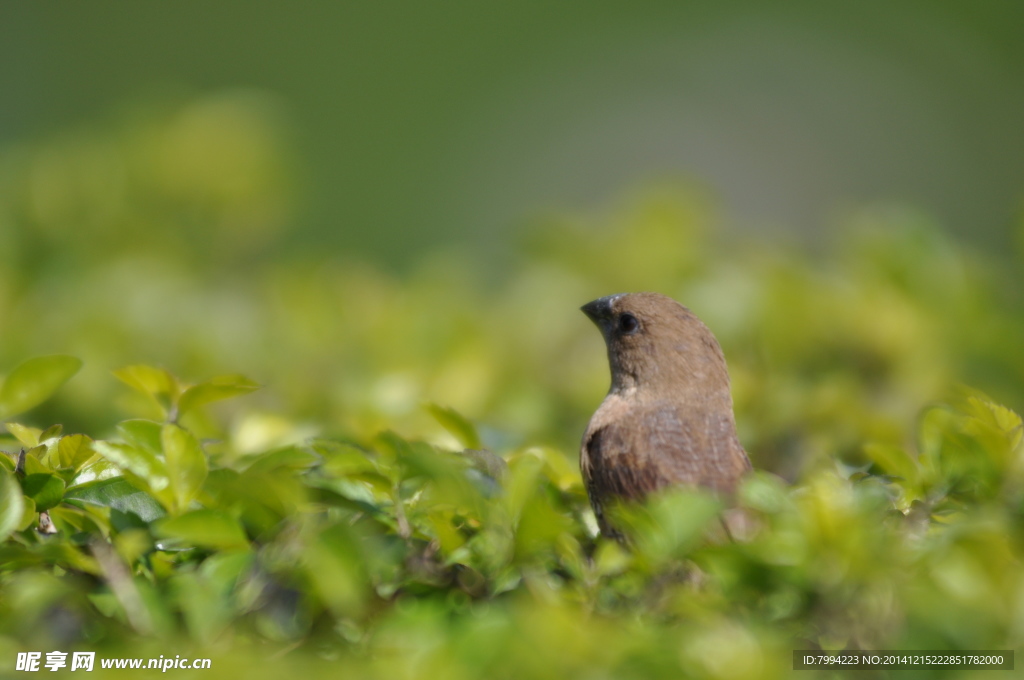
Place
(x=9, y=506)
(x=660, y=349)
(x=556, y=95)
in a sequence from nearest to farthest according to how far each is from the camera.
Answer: (x=9, y=506), (x=660, y=349), (x=556, y=95)

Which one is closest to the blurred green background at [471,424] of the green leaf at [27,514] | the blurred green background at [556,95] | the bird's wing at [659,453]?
the green leaf at [27,514]

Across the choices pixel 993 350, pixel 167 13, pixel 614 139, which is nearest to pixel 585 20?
pixel 614 139

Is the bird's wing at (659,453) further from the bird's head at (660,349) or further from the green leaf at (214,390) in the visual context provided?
the green leaf at (214,390)

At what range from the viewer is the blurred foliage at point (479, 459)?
4.76 ft

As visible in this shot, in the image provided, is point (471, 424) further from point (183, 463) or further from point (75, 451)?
point (75, 451)

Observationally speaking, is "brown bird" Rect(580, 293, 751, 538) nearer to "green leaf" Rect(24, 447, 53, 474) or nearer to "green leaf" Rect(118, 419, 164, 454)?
"green leaf" Rect(118, 419, 164, 454)

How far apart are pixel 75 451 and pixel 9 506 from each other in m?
0.28

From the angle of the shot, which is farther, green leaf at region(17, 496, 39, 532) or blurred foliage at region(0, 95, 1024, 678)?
green leaf at region(17, 496, 39, 532)

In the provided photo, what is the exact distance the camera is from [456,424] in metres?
2.17

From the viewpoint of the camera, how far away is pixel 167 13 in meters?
13.4

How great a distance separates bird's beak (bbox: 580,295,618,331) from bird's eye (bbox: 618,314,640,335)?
5 cm

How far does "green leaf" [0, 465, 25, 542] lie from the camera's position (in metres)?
1.53

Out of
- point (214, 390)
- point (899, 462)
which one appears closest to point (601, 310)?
point (899, 462)

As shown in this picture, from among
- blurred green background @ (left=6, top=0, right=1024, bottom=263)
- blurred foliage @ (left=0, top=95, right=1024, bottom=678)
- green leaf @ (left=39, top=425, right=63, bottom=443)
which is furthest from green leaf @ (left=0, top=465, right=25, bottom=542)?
blurred green background @ (left=6, top=0, right=1024, bottom=263)
